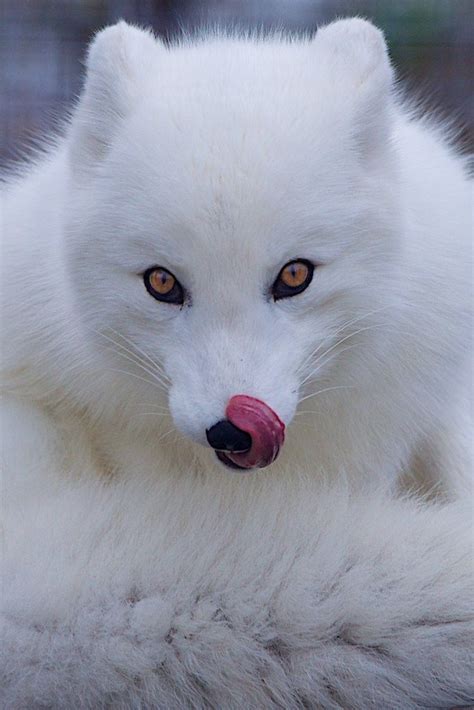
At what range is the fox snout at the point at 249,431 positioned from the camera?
1163 mm

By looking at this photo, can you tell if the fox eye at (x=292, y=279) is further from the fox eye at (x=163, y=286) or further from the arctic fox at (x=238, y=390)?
the fox eye at (x=163, y=286)

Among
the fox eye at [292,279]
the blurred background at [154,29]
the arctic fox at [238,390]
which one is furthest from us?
the blurred background at [154,29]

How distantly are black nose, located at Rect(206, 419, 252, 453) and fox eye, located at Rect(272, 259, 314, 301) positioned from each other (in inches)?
7.4

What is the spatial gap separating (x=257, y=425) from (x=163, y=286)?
0.23 m

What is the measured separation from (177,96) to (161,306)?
10.7 inches

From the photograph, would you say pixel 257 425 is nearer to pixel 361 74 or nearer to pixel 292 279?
pixel 292 279

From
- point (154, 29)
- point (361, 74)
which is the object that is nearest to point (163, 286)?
point (361, 74)

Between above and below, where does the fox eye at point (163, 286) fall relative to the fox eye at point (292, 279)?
below

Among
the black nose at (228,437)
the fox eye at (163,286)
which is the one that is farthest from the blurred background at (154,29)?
the black nose at (228,437)

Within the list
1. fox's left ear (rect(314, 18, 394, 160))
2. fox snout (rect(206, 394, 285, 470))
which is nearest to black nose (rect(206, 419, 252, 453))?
fox snout (rect(206, 394, 285, 470))

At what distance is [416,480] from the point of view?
5.68 ft

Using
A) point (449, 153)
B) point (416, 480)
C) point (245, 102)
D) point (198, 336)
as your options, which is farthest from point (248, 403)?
point (449, 153)

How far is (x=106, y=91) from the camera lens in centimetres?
144

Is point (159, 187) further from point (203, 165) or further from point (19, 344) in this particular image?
point (19, 344)
